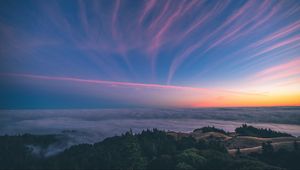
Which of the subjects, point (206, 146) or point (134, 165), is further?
point (206, 146)

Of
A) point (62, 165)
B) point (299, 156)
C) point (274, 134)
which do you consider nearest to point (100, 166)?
point (62, 165)

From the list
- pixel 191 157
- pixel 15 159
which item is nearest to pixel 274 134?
pixel 191 157

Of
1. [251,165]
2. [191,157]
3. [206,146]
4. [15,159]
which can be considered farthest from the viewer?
[15,159]

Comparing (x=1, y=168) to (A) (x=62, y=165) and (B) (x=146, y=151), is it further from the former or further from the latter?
(B) (x=146, y=151)

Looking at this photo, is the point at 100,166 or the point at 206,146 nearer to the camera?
the point at 206,146

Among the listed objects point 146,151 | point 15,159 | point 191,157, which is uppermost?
point 191,157

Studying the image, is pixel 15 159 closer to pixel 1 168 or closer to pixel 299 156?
pixel 1 168

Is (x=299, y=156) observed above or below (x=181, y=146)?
above

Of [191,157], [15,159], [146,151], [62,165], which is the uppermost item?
[191,157]

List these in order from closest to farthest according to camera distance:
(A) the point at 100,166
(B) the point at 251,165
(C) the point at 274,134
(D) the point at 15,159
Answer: (B) the point at 251,165
(A) the point at 100,166
(C) the point at 274,134
(D) the point at 15,159
